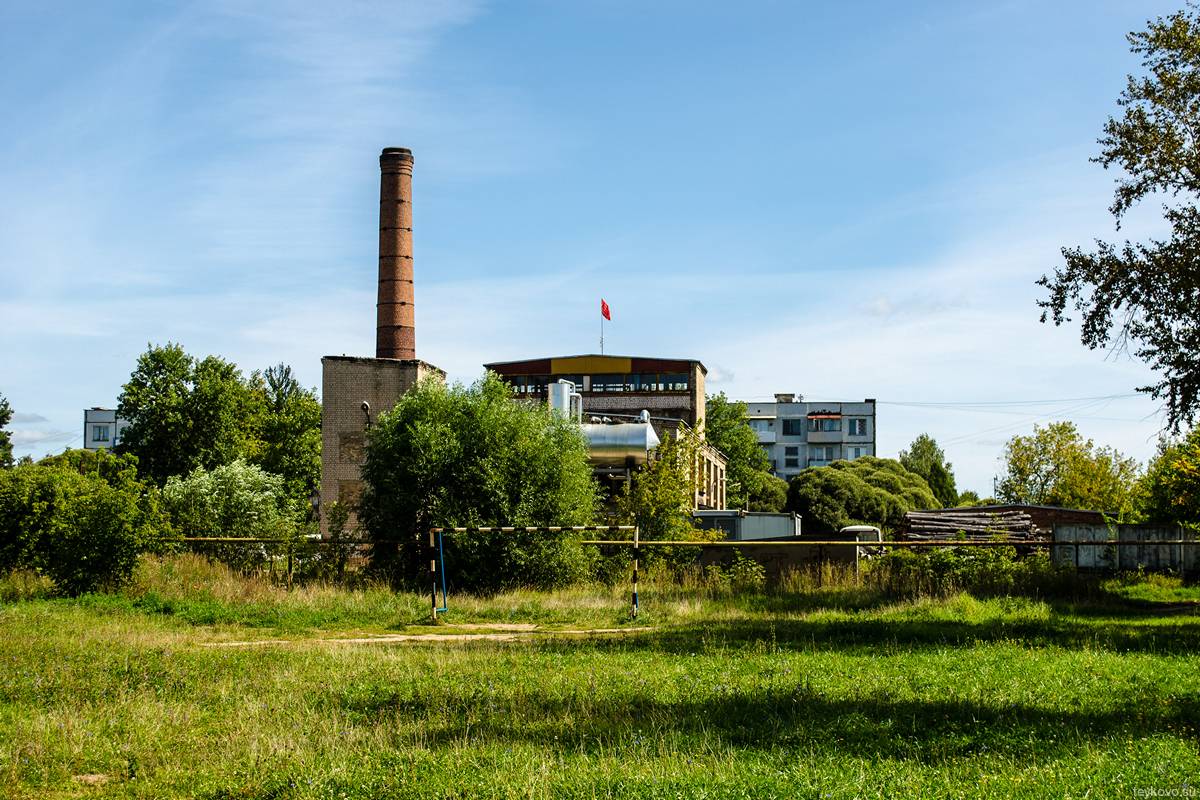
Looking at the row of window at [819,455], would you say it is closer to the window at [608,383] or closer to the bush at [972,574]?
the window at [608,383]

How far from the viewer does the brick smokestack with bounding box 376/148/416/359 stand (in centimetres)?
4350

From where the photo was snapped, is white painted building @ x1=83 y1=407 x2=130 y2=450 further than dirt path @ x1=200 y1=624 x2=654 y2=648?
Yes

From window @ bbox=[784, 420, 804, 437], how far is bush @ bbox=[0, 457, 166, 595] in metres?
114

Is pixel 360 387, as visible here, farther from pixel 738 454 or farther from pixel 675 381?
pixel 738 454

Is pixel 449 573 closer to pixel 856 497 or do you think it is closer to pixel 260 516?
pixel 260 516

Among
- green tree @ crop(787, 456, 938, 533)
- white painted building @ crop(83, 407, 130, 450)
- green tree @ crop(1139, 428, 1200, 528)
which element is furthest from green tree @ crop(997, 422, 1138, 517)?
white painted building @ crop(83, 407, 130, 450)

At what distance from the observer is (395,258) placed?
44.2m

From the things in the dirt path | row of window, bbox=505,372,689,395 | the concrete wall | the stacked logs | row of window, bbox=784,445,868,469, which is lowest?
the dirt path

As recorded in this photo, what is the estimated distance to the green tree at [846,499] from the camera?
3130 inches

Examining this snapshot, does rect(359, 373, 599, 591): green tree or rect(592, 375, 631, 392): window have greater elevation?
rect(592, 375, 631, 392): window

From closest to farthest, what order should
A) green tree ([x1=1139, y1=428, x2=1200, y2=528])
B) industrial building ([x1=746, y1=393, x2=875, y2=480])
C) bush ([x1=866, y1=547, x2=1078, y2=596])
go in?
bush ([x1=866, y1=547, x2=1078, y2=596]) < green tree ([x1=1139, y1=428, x2=1200, y2=528]) < industrial building ([x1=746, y1=393, x2=875, y2=480])

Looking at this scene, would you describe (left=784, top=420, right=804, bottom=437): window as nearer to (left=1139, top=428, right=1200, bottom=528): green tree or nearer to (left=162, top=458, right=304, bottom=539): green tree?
(left=162, top=458, right=304, bottom=539): green tree

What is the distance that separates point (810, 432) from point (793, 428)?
2.08 meters

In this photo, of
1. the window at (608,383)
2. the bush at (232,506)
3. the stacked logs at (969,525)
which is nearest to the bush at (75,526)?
the bush at (232,506)
